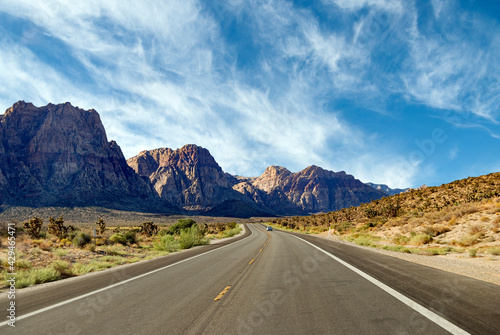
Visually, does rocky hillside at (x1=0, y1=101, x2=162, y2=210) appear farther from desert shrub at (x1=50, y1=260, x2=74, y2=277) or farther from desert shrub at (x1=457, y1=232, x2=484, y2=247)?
desert shrub at (x1=457, y1=232, x2=484, y2=247)

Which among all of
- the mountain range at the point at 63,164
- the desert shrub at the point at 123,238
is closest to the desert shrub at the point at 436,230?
the desert shrub at the point at 123,238

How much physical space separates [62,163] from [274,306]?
153272 millimetres

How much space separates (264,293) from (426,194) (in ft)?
131

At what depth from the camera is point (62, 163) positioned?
419 ft

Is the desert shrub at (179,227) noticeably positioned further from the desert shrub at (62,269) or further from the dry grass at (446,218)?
the desert shrub at (62,269)

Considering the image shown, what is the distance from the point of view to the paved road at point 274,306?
12.6ft

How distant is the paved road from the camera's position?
3.86 metres

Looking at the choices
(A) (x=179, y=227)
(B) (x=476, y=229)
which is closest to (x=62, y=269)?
(B) (x=476, y=229)

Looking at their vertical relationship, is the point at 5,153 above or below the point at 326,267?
above

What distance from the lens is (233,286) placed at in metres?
6.78

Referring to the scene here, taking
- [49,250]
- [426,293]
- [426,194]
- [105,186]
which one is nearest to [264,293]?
[426,293]

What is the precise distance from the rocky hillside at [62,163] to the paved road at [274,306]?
4430 inches

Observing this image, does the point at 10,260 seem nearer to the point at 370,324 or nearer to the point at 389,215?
the point at 370,324

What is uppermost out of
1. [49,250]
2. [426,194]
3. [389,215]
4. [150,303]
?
[426,194]
